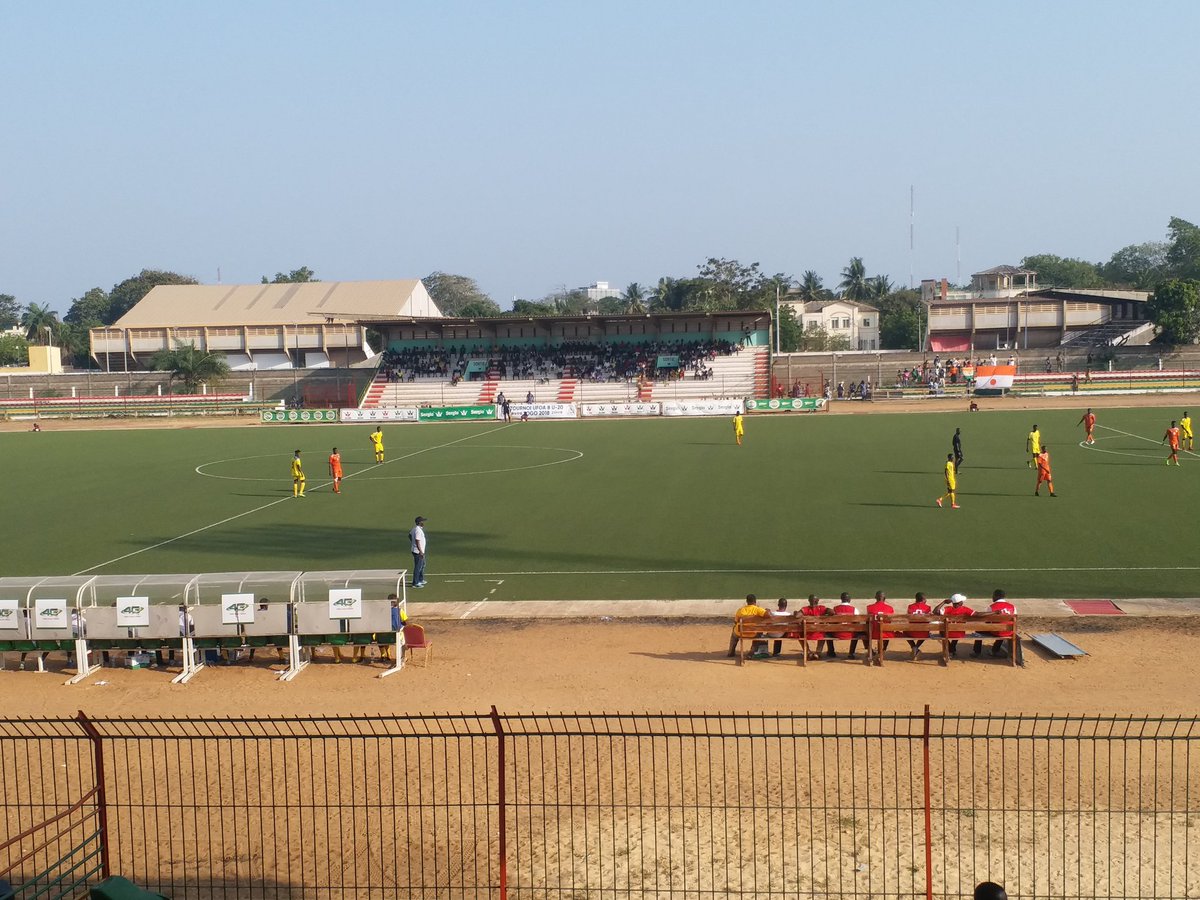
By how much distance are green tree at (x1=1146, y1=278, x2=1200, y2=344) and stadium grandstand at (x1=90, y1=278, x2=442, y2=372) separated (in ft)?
235

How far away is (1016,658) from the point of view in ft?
46.6

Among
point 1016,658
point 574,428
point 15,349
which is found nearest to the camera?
point 1016,658

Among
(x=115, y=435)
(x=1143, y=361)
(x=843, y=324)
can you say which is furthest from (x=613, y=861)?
(x=843, y=324)

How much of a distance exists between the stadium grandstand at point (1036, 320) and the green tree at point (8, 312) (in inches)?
6153

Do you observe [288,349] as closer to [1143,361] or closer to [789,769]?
[1143,361]

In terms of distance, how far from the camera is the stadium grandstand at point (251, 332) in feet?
348

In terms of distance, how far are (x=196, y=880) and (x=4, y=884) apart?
187cm

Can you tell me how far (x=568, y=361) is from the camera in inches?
3292

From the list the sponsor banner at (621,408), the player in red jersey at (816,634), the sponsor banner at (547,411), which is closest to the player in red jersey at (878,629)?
the player in red jersey at (816,634)

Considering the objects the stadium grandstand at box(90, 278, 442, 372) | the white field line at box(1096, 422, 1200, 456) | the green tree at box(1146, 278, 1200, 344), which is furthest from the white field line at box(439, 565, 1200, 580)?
the stadium grandstand at box(90, 278, 442, 372)

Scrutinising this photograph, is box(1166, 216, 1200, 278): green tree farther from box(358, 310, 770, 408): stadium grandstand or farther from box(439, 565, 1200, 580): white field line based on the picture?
box(439, 565, 1200, 580): white field line

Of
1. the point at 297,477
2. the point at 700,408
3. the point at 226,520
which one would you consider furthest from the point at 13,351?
the point at 226,520

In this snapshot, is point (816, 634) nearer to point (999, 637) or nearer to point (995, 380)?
point (999, 637)

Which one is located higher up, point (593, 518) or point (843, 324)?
point (843, 324)
